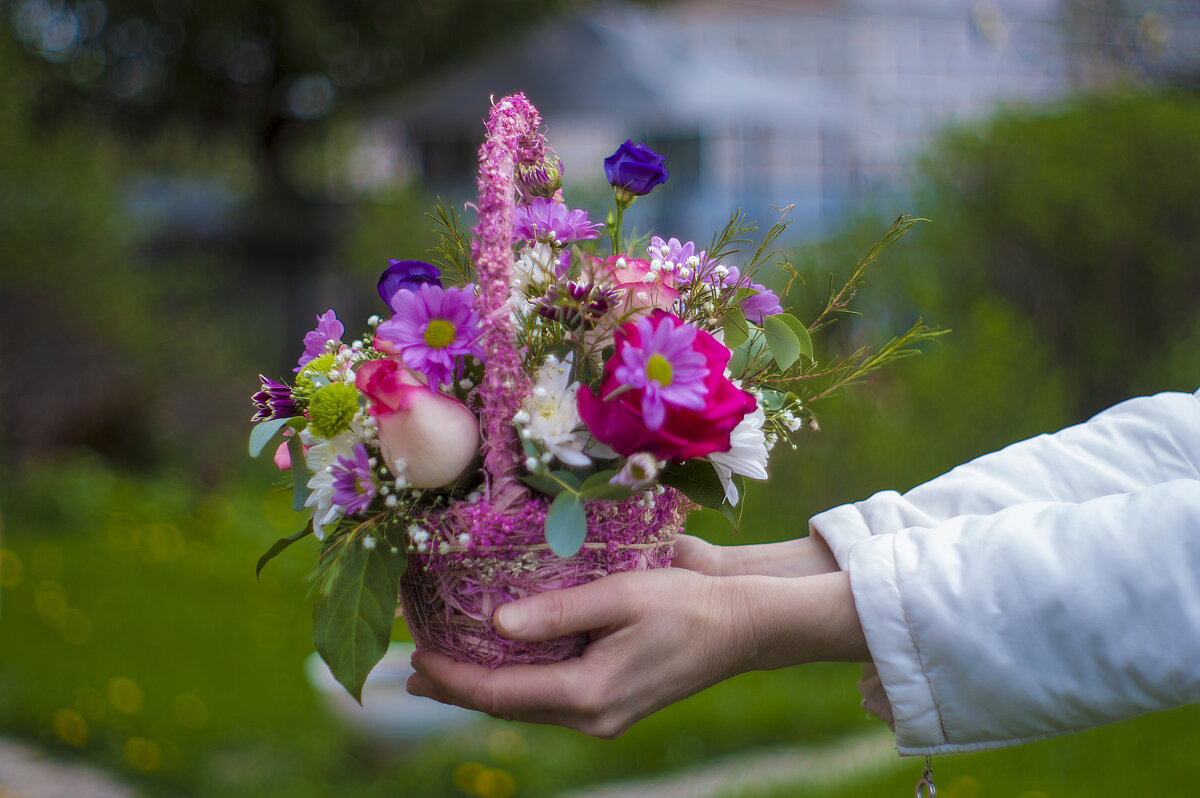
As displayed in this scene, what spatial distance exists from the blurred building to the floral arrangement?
4.66 metres

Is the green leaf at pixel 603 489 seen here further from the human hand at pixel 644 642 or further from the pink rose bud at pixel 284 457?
the pink rose bud at pixel 284 457

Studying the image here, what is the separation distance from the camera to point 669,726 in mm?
3156

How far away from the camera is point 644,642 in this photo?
1.18 metres

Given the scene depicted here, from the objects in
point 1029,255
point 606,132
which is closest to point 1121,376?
point 1029,255

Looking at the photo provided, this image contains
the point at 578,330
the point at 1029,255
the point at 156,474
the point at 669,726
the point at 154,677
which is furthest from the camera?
the point at 156,474

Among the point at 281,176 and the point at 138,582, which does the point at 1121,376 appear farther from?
the point at 281,176

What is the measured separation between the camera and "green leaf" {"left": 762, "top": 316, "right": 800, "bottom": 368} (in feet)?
3.91

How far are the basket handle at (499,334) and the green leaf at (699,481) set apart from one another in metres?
0.21

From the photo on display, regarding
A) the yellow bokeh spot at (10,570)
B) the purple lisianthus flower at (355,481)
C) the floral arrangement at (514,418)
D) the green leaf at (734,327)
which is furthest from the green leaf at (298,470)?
the yellow bokeh spot at (10,570)

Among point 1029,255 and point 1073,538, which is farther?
point 1029,255

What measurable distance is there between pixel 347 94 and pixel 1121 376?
27.1 feet

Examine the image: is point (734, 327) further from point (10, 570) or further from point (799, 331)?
point (10, 570)

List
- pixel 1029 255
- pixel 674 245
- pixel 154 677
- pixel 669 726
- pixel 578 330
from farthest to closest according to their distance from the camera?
pixel 1029 255, pixel 154 677, pixel 669 726, pixel 674 245, pixel 578 330

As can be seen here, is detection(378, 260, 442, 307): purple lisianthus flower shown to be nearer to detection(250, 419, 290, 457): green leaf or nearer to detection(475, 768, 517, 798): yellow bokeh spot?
detection(250, 419, 290, 457): green leaf
